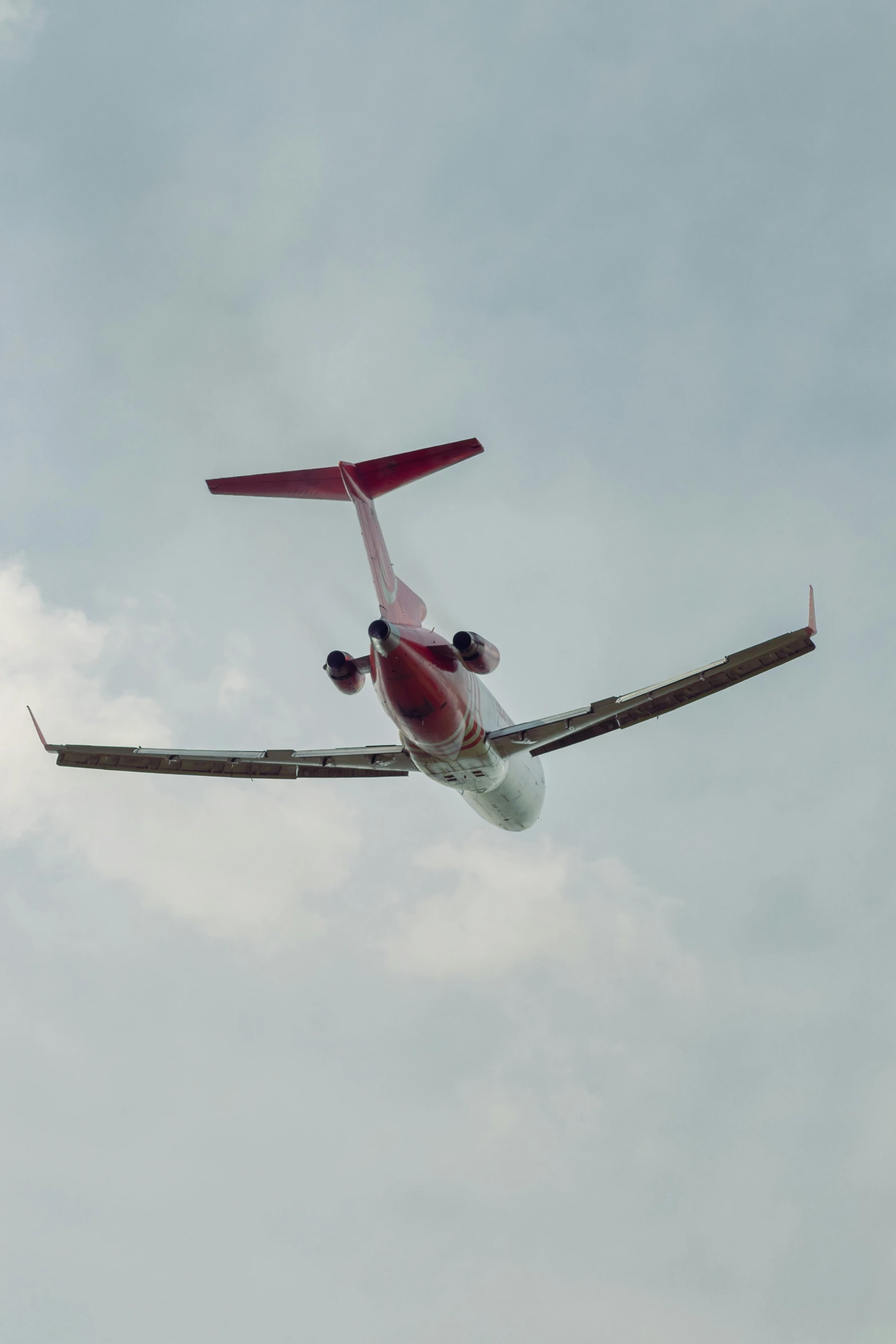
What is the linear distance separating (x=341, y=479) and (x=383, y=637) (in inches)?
226

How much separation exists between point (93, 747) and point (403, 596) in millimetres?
9699

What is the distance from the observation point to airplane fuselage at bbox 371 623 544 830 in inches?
902

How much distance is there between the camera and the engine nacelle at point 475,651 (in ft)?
78.0

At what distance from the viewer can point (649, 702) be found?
26219 mm

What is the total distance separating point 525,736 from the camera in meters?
27.7

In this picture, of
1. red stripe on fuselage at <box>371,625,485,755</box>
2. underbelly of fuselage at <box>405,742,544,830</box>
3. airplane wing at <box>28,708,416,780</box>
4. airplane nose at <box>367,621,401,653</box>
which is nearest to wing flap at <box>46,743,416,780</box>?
airplane wing at <box>28,708,416,780</box>

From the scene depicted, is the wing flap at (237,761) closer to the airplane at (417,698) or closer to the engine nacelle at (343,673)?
the airplane at (417,698)

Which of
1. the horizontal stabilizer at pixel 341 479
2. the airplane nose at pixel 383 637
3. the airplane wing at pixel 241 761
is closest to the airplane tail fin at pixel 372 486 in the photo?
the horizontal stabilizer at pixel 341 479

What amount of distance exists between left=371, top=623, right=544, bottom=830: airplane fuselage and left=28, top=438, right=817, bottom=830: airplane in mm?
37

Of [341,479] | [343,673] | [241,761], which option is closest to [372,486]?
[341,479]

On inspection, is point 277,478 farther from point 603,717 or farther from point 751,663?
point 751,663

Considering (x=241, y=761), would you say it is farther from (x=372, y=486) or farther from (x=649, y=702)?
(x=649, y=702)

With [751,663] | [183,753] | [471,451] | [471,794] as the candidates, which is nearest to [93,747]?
[183,753]

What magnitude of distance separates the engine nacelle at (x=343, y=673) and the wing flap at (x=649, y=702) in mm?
4620
